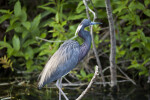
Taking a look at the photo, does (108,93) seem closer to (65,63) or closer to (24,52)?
(65,63)

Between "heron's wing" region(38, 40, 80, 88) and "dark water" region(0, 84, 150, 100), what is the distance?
3.03 ft

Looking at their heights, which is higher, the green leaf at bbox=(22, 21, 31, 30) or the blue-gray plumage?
the green leaf at bbox=(22, 21, 31, 30)

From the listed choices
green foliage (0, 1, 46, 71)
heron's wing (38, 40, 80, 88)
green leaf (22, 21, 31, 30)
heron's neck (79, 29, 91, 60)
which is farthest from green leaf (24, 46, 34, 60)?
heron's neck (79, 29, 91, 60)

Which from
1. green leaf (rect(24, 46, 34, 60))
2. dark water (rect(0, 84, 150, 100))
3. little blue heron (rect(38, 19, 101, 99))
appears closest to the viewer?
little blue heron (rect(38, 19, 101, 99))

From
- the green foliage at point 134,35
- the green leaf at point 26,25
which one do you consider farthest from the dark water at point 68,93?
the green leaf at point 26,25

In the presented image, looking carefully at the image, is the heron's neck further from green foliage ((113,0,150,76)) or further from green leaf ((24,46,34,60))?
green leaf ((24,46,34,60))

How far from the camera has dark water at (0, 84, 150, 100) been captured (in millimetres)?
5402

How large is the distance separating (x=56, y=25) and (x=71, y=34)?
0.49 metres

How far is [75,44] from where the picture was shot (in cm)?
470

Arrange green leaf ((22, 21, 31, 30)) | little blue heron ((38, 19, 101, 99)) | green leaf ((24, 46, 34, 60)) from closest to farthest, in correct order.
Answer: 1. little blue heron ((38, 19, 101, 99))
2. green leaf ((22, 21, 31, 30))
3. green leaf ((24, 46, 34, 60))

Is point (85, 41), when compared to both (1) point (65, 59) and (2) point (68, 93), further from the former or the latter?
(2) point (68, 93)

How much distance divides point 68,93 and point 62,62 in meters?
1.26

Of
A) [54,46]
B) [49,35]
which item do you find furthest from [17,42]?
[49,35]

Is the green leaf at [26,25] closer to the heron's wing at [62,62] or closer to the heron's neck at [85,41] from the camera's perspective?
the heron's wing at [62,62]
